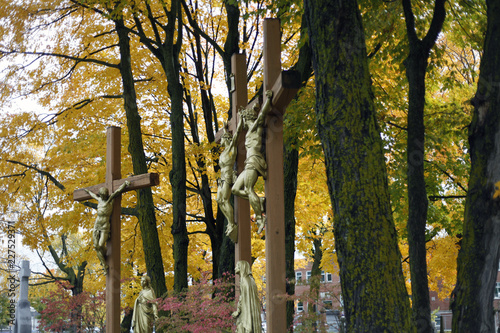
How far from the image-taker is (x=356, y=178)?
457 centimetres

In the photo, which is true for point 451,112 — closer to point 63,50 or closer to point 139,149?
point 139,149

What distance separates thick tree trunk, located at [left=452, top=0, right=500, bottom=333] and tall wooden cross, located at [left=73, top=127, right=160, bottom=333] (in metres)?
3.86

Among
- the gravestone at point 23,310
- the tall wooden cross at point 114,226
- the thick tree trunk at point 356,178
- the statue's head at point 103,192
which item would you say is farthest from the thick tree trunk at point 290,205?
the gravestone at point 23,310

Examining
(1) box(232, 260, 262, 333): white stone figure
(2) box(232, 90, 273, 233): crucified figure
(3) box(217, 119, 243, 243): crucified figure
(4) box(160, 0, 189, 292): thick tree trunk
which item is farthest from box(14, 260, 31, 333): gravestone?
(2) box(232, 90, 273, 233): crucified figure

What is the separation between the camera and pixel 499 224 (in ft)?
20.1

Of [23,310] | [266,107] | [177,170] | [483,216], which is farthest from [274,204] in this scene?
[23,310]

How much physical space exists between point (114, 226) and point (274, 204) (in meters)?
3.91

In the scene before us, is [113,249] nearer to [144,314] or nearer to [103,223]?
[103,223]

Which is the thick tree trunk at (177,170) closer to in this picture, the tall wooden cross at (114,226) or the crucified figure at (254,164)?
the tall wooden cross at (114,226)

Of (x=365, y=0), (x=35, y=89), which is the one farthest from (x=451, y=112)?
(x=35, y=89)

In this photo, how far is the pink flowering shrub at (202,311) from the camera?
7.42m

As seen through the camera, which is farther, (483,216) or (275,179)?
(483,216)

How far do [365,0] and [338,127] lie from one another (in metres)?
4.82

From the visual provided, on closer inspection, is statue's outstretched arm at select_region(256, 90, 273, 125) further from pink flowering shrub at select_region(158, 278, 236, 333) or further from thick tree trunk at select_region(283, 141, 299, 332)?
thick tree trunk at select_region(283, 141, 299, 332)
